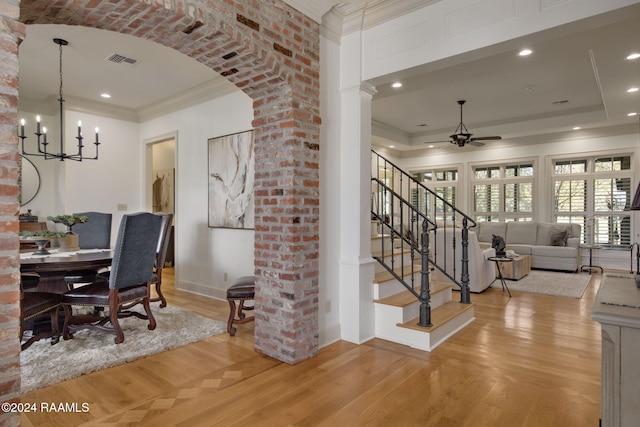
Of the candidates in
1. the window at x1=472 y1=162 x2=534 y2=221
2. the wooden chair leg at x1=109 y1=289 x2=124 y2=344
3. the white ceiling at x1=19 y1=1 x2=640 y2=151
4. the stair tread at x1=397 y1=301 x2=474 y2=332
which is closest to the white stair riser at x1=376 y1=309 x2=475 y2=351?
the stair tread at x1=397 y1=301 x2=474 y2=332

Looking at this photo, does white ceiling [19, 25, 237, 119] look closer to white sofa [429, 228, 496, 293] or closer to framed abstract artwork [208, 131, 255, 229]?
framed abstract artwork [208, 131, 255, 229]

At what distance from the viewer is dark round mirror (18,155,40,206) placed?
5.38 meters

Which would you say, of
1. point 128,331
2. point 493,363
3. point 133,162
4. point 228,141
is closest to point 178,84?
point 228,141

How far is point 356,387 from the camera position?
2416mm

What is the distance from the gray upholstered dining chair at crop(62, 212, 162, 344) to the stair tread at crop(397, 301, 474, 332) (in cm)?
247

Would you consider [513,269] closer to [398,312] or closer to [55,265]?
[398,312]

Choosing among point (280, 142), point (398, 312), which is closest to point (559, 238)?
point (398, 312)

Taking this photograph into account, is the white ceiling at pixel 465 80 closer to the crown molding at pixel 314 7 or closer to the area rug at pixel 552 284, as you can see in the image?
the crown molding at pixel 314 7

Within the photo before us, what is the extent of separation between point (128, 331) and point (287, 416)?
2.25m

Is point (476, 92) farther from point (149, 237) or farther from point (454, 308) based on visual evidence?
point (149, 237)

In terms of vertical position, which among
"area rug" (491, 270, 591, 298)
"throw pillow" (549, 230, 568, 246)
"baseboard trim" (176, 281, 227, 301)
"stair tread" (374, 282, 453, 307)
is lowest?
"area rug" (491, 270, 591, 298)

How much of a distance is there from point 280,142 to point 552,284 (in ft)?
17.6

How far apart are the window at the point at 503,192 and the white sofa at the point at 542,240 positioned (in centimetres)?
67

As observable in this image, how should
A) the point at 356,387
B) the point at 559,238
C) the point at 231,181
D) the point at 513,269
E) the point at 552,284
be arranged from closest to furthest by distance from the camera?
A: the point at 356,387
the point at 231,181
the point at 552,284
the point at 513,269
the point at 559,238
